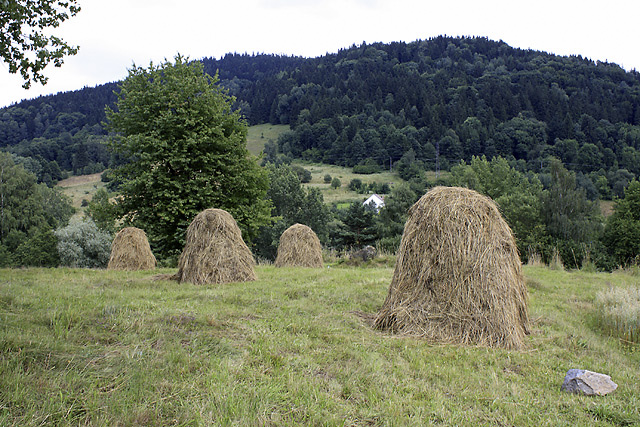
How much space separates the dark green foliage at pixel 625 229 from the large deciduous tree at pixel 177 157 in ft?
75.9

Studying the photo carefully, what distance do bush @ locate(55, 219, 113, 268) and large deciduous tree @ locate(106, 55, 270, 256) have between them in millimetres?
12254

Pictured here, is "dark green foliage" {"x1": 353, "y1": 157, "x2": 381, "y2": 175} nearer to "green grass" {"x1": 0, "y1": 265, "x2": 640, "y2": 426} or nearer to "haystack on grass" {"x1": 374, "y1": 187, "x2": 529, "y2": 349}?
"green grass" {"x1": 0, "y1": 265, "x2": 640, "y2": 426}

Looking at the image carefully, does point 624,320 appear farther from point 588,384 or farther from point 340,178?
point 340,178

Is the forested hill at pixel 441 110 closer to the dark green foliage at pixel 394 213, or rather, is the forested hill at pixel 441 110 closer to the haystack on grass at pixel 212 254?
the dark green foliage at pixel 394 213

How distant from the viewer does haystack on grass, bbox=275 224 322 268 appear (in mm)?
13953

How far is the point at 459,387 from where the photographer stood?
150 inches

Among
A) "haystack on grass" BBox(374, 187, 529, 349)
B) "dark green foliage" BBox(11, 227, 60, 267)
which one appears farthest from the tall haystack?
"dark green foliage" BBox(11, 227, 60, 267)

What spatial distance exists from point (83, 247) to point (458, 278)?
28.6 metres

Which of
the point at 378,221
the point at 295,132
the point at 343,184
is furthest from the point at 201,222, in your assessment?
the point at 295,132

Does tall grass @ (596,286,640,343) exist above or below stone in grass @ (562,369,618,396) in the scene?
below

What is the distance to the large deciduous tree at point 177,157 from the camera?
49.9ft

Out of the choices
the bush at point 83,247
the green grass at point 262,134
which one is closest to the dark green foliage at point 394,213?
the bush at point 83,247

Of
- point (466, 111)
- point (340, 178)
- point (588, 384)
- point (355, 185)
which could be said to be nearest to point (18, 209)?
point (588, 384)

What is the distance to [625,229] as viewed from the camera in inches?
995
